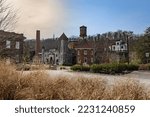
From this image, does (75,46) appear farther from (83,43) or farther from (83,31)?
(83,31)

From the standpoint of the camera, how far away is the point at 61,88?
21.0 feet

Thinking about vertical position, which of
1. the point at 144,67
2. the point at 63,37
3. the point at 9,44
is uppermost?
the point at 63,37

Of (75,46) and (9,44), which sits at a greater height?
(9,44)

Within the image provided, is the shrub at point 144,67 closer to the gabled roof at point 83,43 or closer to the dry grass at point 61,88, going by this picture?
the gabled roof at point 83,43

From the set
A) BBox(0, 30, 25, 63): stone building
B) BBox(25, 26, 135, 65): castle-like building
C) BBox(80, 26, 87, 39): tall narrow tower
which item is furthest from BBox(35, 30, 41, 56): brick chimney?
BBox(80, 26, 87, 39): tall narrow tower

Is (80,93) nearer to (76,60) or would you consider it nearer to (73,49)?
(73,49)

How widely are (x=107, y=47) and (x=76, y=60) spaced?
37.7 inches

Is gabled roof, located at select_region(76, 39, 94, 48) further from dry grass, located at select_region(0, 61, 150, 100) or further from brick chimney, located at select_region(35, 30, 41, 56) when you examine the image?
dry grass, located at select_region(0, 61, 150, 100)

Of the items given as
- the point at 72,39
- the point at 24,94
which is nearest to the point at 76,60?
the point at 72,39

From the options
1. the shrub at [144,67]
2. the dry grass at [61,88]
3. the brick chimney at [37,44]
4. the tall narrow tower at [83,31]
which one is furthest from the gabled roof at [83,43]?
the shrub at [144,67]

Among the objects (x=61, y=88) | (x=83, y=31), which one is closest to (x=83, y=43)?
(x=83, y=31)

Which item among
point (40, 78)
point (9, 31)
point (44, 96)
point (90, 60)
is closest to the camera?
point (44, 96)

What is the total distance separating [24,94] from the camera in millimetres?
6160

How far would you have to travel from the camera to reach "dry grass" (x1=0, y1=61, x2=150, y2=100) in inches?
227
